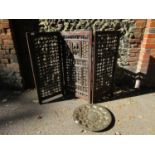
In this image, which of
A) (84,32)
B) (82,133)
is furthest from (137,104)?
(84,32)

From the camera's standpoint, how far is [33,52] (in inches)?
100

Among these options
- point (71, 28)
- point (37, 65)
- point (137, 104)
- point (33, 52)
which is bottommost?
point (137, 104)

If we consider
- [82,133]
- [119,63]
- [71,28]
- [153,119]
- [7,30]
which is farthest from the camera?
[119,63]

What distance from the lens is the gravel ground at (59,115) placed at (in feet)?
7.69

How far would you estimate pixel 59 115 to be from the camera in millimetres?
2660

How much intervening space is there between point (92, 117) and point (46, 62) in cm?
118

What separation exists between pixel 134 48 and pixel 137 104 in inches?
42.2

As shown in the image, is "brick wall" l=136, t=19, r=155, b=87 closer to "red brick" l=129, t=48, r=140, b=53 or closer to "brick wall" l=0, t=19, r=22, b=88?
"red brick" l=129, t=48, r=140, b=53

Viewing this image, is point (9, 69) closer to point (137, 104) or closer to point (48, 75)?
point (48, 75)

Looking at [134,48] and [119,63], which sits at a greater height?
[134,48]

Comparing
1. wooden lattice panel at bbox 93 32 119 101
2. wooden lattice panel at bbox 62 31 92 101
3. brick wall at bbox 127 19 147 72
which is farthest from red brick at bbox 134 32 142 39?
wooden lattice panel at bbox 62 31 92 101

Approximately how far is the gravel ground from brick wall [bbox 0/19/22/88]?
9.7 inches

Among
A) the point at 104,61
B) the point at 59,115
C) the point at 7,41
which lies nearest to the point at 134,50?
the point at 104,61

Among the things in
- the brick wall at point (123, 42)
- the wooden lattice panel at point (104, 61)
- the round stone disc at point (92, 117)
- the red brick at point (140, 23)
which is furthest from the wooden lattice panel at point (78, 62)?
the red brick at point (140, 23)
